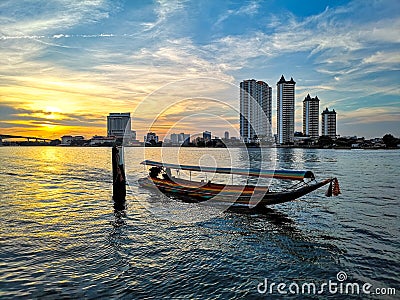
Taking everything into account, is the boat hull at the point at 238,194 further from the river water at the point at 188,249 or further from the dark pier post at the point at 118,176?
the dark pier post at the point at 118,176

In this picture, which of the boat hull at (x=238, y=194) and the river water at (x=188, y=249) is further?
the boat hull at (x=238, y=194)

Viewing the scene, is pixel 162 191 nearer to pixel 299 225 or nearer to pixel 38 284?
pixel 299 225

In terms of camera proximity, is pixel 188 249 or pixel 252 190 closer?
pixel 188 249

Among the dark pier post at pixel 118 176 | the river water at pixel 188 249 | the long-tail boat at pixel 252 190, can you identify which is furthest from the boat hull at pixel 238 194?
the dark pier post at pixel 118 176

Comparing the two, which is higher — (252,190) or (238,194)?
(252,190)

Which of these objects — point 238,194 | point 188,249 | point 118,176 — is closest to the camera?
point 188,249

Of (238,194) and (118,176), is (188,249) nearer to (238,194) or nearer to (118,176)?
(238,194)

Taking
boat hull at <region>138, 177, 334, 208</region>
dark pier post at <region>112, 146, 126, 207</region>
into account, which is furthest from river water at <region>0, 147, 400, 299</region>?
dark pier post at <region>112, 146, 126, 207</region>

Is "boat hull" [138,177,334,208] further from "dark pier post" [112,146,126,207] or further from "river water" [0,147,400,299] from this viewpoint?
"dark pier post" [112,146,126,207]

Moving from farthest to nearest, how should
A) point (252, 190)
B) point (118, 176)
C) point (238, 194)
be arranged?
point (118, 176), point (252, 190), point (238, 194)

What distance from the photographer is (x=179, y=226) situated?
739 inches

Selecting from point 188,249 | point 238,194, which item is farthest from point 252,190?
point 188,249

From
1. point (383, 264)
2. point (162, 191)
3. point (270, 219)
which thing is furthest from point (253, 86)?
point (383, 264)

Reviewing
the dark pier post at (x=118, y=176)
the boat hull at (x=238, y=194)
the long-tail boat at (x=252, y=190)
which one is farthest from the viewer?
the dark pier post at (x=118, y=176)
